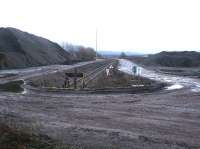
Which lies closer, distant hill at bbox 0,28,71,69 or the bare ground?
the bare ground

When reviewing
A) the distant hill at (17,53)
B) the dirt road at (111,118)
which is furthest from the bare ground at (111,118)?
the distant hill at (17,53)

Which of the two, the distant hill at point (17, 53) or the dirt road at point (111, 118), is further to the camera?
the distant hill at point (17, 53)

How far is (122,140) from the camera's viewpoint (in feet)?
31.9

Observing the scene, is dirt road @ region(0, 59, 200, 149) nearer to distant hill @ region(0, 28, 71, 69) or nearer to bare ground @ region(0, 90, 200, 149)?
bare ground @ region(0, 90, 200, 149)

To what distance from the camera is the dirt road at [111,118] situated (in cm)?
975

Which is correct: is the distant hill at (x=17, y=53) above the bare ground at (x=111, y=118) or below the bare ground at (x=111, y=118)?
above

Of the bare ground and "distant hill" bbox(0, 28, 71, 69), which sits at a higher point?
"distant hill" bbox(0, 28, 71, 69)

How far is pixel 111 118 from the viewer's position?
506 inches

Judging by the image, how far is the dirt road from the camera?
975cm

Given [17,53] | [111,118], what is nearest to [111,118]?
[111,118]

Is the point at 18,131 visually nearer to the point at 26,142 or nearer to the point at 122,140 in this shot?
the point at 26,142

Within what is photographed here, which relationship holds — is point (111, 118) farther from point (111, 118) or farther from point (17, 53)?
point (17, 53)

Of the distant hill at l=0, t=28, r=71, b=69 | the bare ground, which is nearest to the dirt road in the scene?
the bare ground

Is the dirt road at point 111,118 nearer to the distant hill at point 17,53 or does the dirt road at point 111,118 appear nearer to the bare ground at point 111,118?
the bare ground at point 111,118
